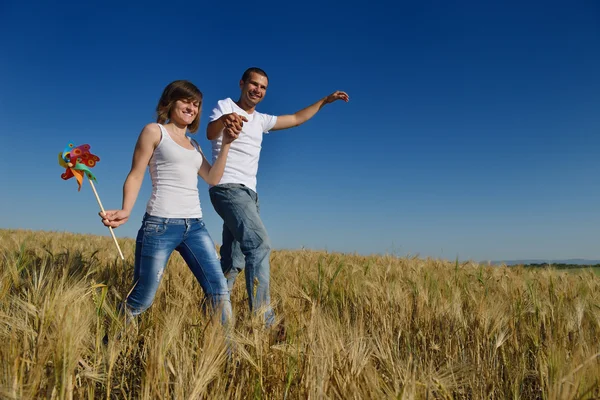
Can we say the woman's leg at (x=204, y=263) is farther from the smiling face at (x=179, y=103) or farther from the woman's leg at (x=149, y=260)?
the smiling face at (x=179, y=103)

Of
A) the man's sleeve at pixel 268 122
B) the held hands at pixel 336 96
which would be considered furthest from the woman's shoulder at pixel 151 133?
the held hands at pixel 336 96

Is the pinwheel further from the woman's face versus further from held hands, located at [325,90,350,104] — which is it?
held hands, located at [325,90,350,104]

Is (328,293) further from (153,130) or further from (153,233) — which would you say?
(153,130)

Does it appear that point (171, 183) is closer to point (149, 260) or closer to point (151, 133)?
point (151, 133)

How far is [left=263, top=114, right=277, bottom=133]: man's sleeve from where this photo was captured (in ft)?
11.8

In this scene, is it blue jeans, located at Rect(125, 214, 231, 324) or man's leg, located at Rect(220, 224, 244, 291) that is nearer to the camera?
blue jeans, located at Rect(125, 214, 231, 324)

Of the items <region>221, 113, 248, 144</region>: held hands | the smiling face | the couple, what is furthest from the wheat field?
the smiling face

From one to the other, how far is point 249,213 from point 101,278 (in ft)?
5.55

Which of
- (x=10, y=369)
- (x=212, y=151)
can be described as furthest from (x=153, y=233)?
(x=10, y=369)

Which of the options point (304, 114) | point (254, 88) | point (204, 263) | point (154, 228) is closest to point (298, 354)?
point (204, 263)

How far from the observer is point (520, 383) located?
5.80ft

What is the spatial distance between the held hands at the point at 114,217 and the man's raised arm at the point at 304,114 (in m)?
1.68

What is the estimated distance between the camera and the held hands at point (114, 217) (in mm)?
2344

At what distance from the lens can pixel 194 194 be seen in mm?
2697
